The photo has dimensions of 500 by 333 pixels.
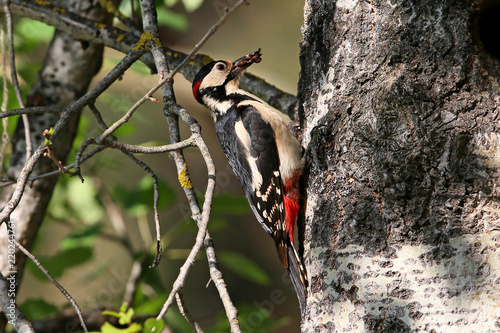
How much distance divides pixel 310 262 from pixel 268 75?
3.15 meters

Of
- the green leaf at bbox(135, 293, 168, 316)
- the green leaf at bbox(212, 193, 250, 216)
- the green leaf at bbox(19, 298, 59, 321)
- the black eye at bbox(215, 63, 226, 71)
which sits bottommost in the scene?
the green leaf at bbox(19, 298, 59, 321)

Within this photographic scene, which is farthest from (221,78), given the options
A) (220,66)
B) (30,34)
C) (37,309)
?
(37,309)

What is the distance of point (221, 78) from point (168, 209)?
1.76 m

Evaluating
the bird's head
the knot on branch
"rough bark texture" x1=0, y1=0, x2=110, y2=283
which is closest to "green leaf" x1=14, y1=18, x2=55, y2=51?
"rough bark texture" x1=0, y1=0, x2=110, y2=283

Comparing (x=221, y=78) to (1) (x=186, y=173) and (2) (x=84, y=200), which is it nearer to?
(1) (x=186, y=173)

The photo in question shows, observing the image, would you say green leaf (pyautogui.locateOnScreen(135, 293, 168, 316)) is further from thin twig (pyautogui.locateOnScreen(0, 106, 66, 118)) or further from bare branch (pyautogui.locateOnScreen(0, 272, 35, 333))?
thin twig (pyautogui.locateOnScreen(0, 106, 66, 118))

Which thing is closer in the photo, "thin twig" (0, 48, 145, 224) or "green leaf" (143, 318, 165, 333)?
"thin twig" (0, 48, 145, 224)

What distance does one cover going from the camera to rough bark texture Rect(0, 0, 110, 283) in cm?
324

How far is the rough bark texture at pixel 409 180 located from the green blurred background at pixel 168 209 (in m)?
0.94

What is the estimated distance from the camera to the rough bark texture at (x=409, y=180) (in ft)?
5.73

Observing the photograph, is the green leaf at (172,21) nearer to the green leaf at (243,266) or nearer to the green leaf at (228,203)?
the green leaf at (228,203)

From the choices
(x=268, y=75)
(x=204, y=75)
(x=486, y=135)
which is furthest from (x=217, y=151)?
(x=486, y=135)

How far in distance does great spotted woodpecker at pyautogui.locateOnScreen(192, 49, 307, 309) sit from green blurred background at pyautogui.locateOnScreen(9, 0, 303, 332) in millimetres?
316

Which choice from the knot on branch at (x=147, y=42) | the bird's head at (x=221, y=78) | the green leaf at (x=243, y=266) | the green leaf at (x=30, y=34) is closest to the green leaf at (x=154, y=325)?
the knot on branch at (x=147, y=42)
